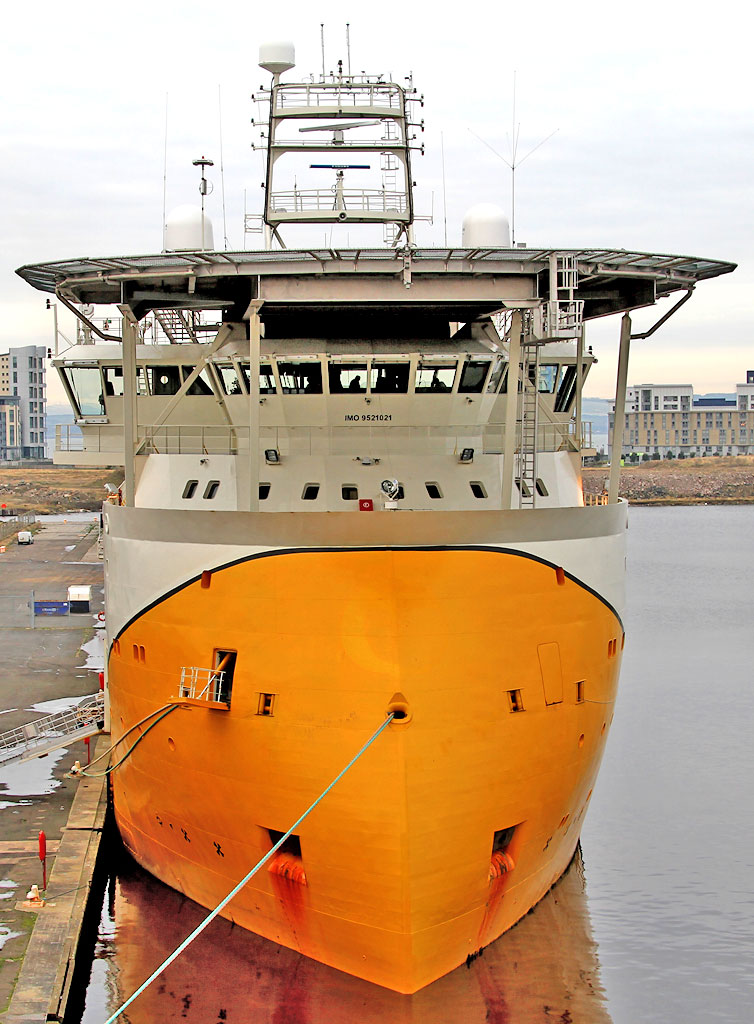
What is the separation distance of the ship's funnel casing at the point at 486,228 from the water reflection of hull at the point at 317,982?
1259 centimetres

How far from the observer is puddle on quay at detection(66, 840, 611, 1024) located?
54.9 ft

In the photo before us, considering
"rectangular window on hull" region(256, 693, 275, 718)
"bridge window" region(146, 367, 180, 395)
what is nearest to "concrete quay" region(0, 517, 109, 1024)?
"rectangular window on hull" region(256, 693, 275, 718)

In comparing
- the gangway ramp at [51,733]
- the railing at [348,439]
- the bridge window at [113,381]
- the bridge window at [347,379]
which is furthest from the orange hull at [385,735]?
the bridge window at [113,381]

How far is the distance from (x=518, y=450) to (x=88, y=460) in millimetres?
10291

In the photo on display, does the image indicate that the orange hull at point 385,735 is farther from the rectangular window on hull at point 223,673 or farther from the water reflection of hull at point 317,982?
the water reflection of hull at point 317,982

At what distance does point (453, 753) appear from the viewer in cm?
1623

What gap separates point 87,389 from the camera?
85.4 feet

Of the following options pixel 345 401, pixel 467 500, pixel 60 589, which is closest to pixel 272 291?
pixel 345 401

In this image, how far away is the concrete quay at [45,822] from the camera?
15.8m

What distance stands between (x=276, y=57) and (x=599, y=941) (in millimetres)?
17750

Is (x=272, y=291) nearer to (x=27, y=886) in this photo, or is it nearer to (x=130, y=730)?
(x=130, y=730)

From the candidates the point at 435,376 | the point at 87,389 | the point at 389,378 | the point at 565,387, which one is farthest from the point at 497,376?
the point at 87,389

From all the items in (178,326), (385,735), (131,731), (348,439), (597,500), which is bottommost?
(131,731)

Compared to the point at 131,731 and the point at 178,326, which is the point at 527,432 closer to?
the point at 131,731
